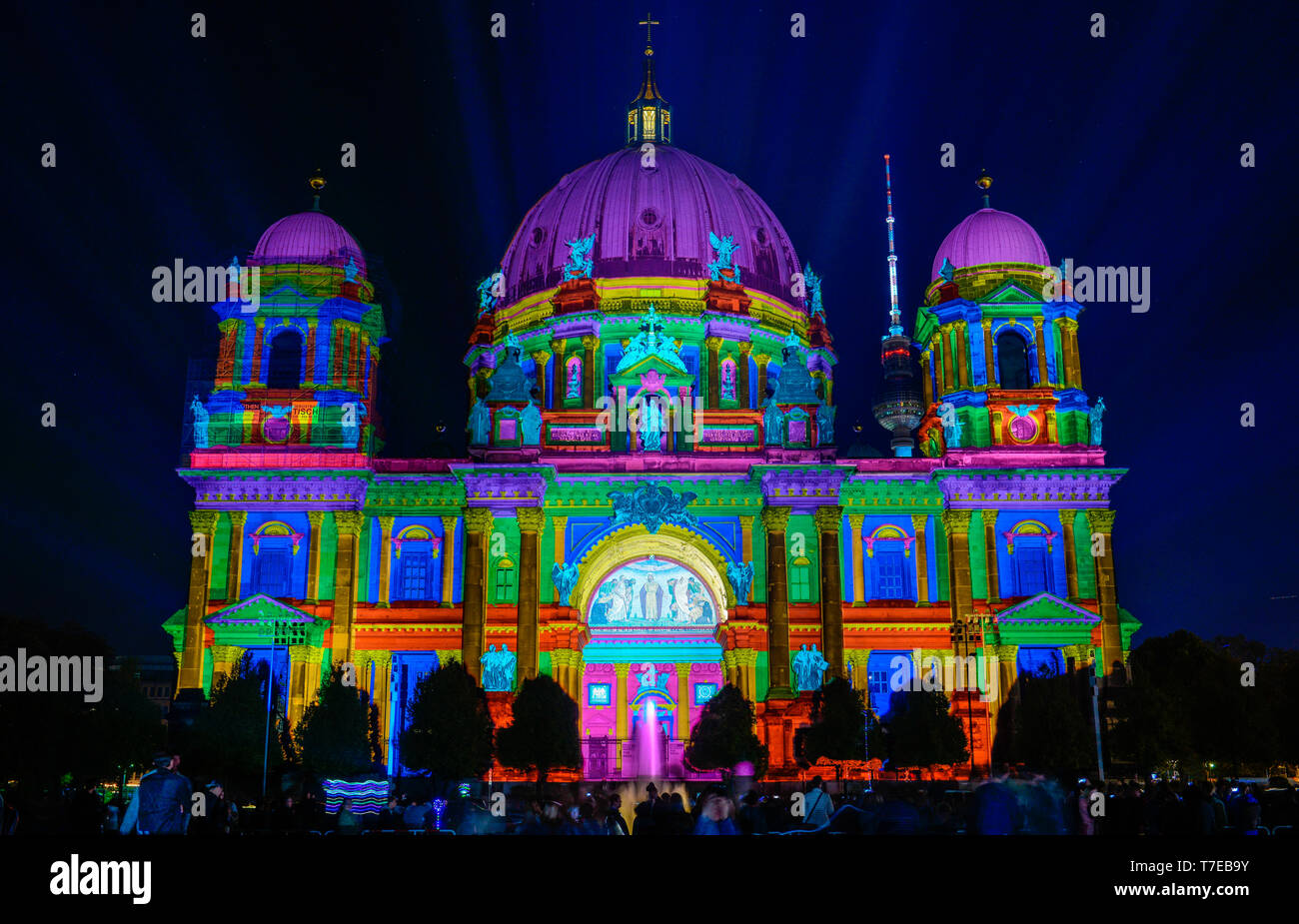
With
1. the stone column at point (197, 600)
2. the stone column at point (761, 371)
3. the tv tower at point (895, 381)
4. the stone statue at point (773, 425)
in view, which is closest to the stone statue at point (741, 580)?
the stone statue at point (773, 425)

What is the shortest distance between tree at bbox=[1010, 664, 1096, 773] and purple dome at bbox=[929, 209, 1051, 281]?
2275 cm

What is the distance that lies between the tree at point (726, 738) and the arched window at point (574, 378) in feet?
74.7

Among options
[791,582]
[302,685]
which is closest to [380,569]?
[302,685]

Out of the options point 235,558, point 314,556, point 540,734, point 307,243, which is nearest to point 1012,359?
point 540,734

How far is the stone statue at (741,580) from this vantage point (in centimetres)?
5450

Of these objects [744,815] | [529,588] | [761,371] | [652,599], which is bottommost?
[744,815]

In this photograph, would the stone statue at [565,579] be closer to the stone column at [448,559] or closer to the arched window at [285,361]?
the stone column at [448,559]

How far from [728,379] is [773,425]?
9888 millimetres

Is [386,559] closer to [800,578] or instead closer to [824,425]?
[800,578]

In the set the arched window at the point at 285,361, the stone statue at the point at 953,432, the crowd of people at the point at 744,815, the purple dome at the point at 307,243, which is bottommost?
the crowd of people at the point at 744,815

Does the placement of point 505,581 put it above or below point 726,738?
above

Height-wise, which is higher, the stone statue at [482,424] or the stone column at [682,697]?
the stone statue at [482,424]

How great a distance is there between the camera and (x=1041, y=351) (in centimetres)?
5866

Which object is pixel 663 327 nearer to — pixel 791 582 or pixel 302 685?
pixel 791 582
